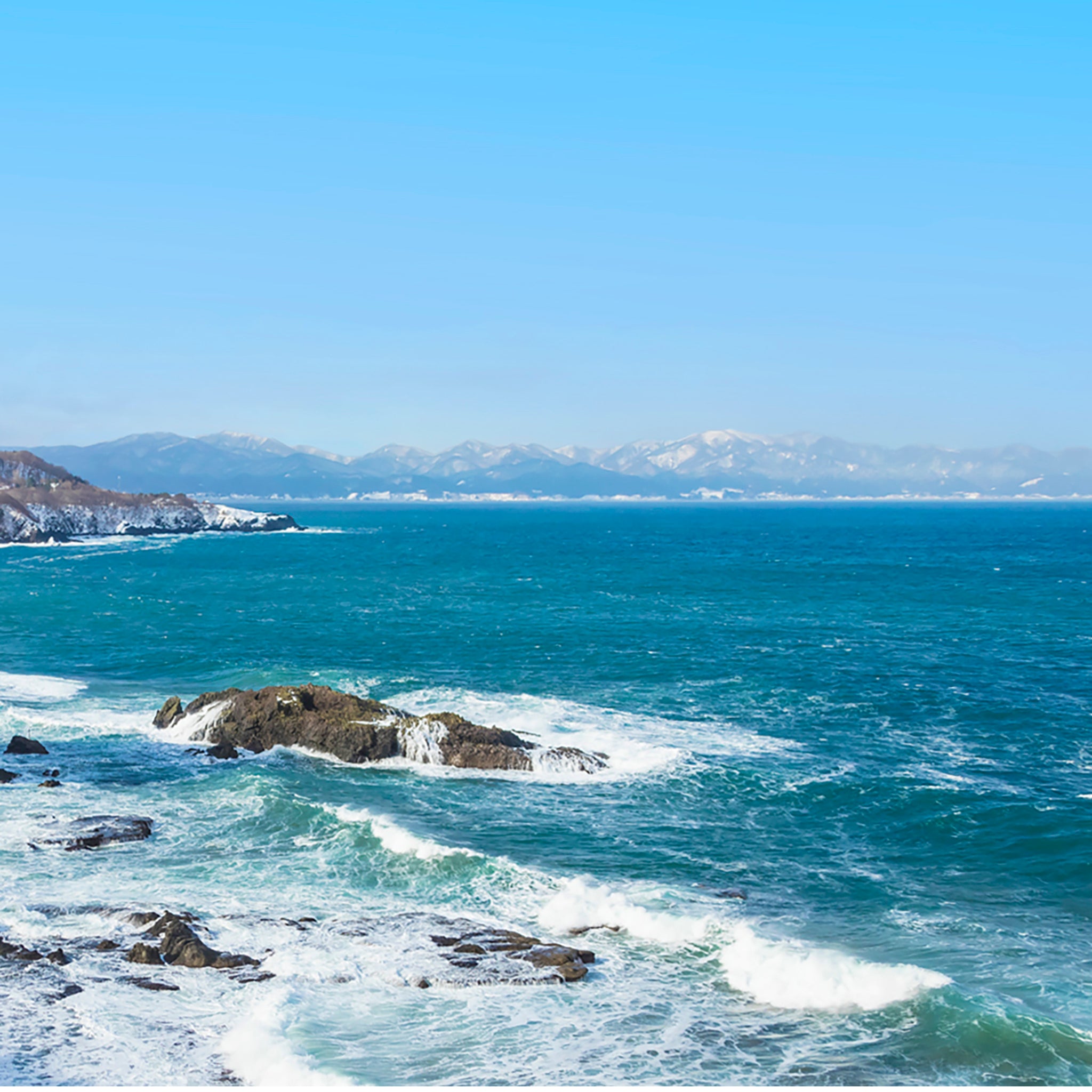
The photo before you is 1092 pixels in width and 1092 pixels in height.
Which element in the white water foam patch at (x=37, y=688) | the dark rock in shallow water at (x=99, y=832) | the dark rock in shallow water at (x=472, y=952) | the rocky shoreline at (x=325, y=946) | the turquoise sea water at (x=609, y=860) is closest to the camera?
the turquoise sea water at (x=609, y=860)

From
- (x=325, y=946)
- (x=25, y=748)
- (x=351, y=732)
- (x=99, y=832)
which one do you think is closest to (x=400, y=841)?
(x=325, y=946)

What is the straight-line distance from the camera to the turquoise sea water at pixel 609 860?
605 inches

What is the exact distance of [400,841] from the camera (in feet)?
78.3

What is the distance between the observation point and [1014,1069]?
585 inches

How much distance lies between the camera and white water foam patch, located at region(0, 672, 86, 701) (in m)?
40.2

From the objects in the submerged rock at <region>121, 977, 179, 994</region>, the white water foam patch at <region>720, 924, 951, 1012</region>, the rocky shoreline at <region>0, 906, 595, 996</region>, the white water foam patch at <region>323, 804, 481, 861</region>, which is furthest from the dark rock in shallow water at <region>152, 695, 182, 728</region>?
the white water foam patch at <region>720, 924, 951, 1012</region>

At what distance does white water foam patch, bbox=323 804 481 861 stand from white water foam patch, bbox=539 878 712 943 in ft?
11.1

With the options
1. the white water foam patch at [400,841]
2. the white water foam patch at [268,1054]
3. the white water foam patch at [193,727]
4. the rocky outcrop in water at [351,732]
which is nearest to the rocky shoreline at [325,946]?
the white water foam patch at [268,1054]

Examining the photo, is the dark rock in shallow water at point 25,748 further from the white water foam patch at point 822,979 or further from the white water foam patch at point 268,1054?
the white water foam patch at point 822,979

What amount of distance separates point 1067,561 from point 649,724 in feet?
273

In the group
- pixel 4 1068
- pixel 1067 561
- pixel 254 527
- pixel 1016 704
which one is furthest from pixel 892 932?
pixel 254 527

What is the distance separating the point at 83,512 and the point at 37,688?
136 metres

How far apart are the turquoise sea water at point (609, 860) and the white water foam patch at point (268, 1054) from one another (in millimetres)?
51

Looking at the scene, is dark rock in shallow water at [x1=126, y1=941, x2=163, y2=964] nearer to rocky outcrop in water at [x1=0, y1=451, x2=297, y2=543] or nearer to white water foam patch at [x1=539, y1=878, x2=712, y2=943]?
white water foam patch at [x1=539, y1=878, x2=712, y2=943]
